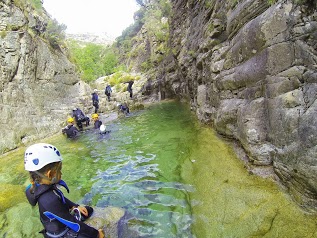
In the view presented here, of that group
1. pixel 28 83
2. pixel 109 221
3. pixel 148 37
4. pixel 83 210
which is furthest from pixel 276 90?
pixel 148 37

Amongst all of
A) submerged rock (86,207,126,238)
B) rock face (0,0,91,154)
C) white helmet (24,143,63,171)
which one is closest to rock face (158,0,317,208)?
submerged rock (86,207,126,238)

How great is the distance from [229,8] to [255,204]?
275 inches

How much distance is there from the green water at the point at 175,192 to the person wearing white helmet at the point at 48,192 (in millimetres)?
1570

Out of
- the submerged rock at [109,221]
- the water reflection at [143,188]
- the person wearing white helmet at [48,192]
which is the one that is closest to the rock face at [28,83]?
the water reflection at [143,188]

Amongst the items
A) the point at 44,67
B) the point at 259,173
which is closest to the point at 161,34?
the point at 44,67

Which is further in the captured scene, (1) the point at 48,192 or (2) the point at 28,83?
(2) the point at 28,83

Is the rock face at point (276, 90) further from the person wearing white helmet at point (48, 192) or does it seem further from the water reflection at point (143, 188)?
the person wearing white helmet at point (48, 192)

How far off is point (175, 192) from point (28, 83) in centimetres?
1554

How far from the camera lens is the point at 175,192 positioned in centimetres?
531

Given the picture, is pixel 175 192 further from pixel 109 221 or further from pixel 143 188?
pixel 109 221

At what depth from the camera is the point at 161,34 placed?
36.3 metres

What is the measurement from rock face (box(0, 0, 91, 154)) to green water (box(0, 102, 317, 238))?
472 centimetres

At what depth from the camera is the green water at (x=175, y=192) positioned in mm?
3875

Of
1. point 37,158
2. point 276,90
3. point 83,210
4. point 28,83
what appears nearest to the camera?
point 37,158
